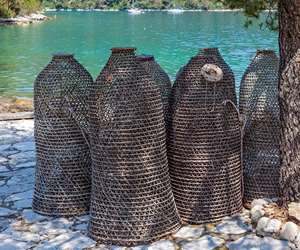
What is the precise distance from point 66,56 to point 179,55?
102ft

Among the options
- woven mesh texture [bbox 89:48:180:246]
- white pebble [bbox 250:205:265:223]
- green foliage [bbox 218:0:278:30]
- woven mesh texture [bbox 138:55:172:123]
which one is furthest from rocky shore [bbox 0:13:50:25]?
white pebble [bbox 250:205:265:223]

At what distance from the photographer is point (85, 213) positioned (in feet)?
17.8

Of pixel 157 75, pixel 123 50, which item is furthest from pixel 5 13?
pixel 123 50

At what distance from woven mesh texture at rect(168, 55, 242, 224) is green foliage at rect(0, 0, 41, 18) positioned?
62.5 metres

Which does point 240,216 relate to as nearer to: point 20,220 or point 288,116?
point 288,116

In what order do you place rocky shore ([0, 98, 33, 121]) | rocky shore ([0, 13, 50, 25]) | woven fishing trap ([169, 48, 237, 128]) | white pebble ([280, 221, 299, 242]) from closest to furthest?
white pebble ([280, 221, 299, 242]) < woven fishing trap ([169, 48, 237, 128]) < rocky shore ([0, 98, 33, 121]) < rocky shore ([0, 13, 50, 25])

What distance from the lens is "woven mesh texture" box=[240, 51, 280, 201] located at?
218 inches

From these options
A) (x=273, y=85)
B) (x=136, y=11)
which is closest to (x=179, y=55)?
(x=273, y=85)

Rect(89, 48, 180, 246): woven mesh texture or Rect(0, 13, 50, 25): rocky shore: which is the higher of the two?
Rect(89, 48, 180, 246): woven mesh texture

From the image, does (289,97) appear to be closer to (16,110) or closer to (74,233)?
(74,233)

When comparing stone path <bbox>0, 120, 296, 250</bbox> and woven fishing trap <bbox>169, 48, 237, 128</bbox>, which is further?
woven fishing trap <bbox>169, 48, 237, 128</bbox>

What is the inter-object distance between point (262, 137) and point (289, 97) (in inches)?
35.9

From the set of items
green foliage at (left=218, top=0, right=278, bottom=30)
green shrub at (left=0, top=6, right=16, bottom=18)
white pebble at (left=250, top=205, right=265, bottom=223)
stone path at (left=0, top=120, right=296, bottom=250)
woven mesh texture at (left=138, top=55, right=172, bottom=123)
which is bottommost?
green shrub at (left=0, top=6, right=16, bottom=18)

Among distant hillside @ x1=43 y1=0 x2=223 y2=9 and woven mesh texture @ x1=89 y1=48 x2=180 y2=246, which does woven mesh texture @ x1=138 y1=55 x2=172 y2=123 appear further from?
distant hillside @ x1=43 y1=0 x2=223 y2=9
